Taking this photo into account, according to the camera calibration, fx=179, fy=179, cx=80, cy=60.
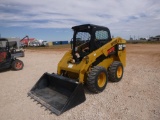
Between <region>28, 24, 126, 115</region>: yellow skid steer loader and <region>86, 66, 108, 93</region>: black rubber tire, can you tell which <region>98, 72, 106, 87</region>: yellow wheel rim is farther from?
<region>86, 66, 108, 93</region>: black rubber tire

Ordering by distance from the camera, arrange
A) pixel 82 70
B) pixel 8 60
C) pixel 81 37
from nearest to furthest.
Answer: pixel 82 70, pixel 81 37, pixel 8 60

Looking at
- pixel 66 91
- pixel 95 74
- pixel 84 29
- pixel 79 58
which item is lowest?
pixel 66 91

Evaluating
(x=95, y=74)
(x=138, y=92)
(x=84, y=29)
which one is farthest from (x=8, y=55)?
(x=138, y=92)

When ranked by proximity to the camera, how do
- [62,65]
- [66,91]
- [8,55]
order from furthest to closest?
[8,55] → [62,65] → [66,91]

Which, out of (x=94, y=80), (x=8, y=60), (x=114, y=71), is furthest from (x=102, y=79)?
(x=8, y=60)

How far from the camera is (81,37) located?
22.7 ft

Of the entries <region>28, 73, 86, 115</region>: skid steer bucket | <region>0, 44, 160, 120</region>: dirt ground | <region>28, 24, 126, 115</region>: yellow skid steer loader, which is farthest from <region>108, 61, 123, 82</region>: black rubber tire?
<region>28, 73, 86, 115</region>: skid steer bucket

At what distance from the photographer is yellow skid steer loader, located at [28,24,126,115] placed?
16.9 feet

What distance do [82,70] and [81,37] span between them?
173 cm

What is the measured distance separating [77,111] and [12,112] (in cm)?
176

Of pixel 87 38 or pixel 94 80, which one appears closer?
pixel 94 80

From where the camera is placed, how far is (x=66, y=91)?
5605mm

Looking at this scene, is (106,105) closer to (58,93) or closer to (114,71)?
(58,93)

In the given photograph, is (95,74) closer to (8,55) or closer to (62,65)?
(62,65)
